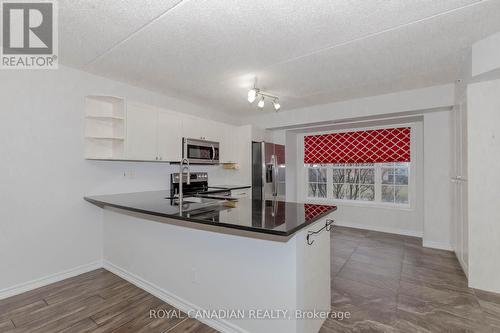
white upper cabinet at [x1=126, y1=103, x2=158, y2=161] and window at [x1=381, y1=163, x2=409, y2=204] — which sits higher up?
white upper cabinet at [x1=126, y1=103, x2=158, y2=161]

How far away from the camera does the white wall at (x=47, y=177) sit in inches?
94.6

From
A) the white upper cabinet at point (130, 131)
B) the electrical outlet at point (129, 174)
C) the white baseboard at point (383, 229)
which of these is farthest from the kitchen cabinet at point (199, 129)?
the white baseboard at point (383, 229)

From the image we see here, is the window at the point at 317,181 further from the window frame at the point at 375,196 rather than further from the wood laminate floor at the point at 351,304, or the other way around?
the wood laminate floor at the point at 351,304

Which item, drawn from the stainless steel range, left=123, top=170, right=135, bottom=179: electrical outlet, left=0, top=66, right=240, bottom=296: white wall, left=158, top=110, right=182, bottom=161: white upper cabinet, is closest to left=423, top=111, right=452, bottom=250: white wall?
the stainless steel range

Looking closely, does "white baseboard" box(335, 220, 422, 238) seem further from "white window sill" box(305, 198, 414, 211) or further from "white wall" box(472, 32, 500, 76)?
"white wall" box(472, 32, 500, 76)

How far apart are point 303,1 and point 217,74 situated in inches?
61.5

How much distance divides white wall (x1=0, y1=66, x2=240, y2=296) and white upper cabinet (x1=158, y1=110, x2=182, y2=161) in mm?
638

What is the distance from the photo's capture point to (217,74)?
3021mm

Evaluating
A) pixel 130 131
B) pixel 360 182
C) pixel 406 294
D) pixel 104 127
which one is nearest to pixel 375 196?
pixel 360 182

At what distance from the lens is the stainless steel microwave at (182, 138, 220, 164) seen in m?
3.73

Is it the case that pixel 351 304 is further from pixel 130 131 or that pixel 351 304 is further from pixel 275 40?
pixel 130 131

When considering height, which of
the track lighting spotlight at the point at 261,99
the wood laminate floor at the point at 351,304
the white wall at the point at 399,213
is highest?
the track lighting spotlight at the point at 261,99

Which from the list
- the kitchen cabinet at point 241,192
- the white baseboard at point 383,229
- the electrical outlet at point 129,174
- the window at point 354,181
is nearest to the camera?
the electrical outlet at point 129,174

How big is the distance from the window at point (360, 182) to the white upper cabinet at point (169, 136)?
3.47 metres
